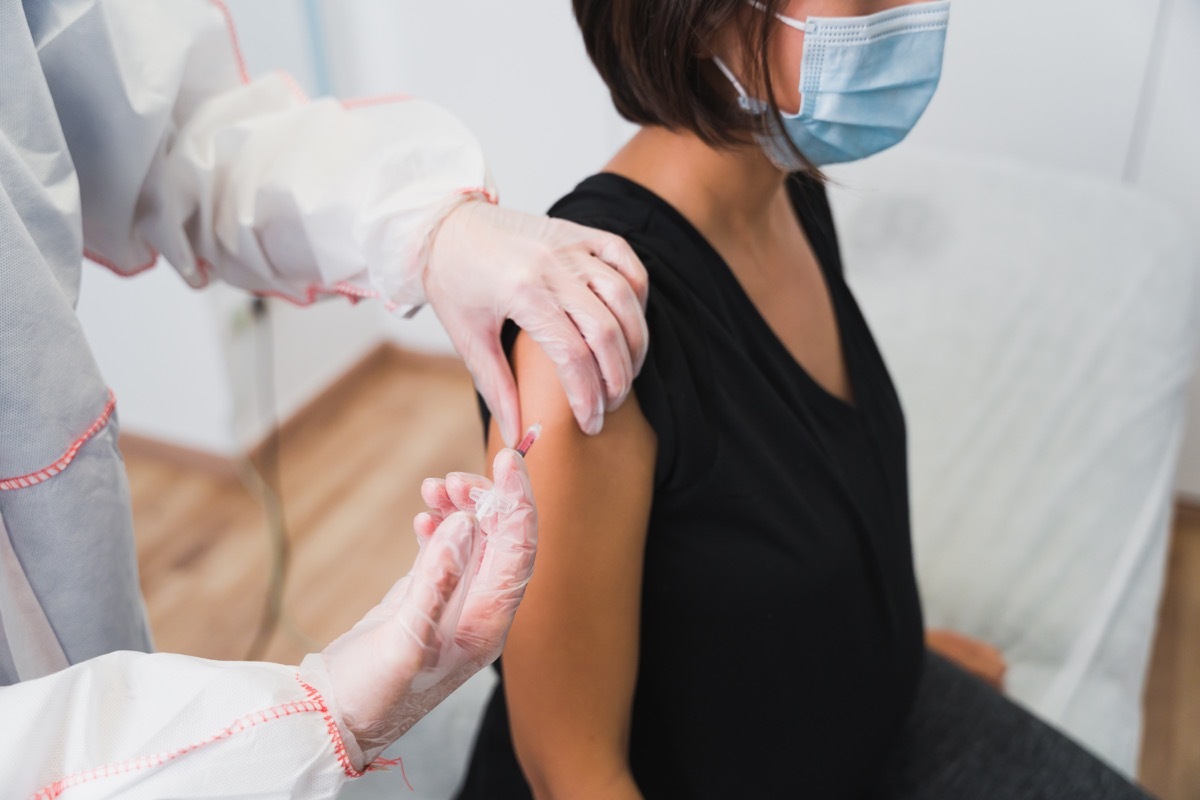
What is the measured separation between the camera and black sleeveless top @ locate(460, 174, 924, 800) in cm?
81

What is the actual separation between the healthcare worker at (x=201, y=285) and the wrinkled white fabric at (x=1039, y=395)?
1.07m

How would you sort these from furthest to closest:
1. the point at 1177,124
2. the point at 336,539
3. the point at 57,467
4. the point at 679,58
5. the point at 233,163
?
the point at 336,539, the point at 1177,124, the point at 233,163, the point at 679,58, the point at 57,467

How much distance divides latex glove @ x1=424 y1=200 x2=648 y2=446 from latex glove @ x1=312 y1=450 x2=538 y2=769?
11 centimetres

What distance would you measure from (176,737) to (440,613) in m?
0.16

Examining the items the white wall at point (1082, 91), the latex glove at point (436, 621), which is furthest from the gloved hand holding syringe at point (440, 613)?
the white wall at point (1082, 91)

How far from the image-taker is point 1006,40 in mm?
2049

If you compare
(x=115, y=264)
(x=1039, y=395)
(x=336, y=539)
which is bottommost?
(x=336, y=539)

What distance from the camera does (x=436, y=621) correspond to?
1.75 ft

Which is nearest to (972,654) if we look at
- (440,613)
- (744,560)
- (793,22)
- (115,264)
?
(744,560)

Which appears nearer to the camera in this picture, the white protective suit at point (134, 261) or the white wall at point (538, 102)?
the white protective suit at point (134, 261)

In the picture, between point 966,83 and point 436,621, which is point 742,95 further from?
point 966,83

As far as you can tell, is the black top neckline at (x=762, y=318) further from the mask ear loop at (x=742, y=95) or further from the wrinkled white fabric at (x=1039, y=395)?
the wrinkled white fabric at (x=1039, y=395)

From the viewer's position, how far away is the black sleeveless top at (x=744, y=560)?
2.67 ft

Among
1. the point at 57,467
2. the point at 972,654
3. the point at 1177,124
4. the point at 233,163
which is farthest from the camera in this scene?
the point at 1177,124
